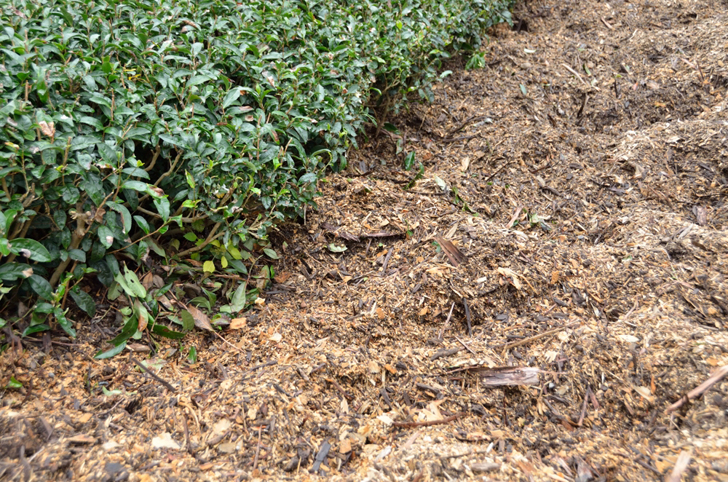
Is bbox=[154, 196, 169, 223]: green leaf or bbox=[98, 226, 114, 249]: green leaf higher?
bbox=[154, 196, 169, 223]: green leaf

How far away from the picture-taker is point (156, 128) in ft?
7.89

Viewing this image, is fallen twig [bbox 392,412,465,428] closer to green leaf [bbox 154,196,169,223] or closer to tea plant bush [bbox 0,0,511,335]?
tea plant bush [bbox 0,0,511,335]

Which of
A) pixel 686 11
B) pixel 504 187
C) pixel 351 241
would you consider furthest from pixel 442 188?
pixel 686 11

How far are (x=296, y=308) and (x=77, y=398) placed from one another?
1097 millimetres

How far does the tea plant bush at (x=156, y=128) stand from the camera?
2.19 m

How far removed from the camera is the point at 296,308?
2.72m

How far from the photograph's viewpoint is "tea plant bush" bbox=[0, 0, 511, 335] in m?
2.19

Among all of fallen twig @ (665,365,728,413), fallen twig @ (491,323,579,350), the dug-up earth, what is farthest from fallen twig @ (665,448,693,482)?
fallen twig @ (491,323,579,350)

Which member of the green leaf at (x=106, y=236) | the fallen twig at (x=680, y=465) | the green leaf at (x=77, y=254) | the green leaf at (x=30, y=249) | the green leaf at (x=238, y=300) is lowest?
the green leaf at (x=238, y=300)

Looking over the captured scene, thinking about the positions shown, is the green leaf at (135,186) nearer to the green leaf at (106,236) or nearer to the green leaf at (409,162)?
the green leaf at (106,236)

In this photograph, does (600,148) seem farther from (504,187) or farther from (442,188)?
(442,188)

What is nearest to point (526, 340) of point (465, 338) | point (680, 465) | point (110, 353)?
point (465, 338)

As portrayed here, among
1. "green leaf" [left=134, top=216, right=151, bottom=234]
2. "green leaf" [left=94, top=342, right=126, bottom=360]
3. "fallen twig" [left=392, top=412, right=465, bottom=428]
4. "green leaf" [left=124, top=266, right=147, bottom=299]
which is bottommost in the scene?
"green leaf" [left=94, top=342, right=126, bottom=360]

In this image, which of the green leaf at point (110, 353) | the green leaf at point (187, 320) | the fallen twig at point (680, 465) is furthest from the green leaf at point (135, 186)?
the fallen twig at point (680, 465)
